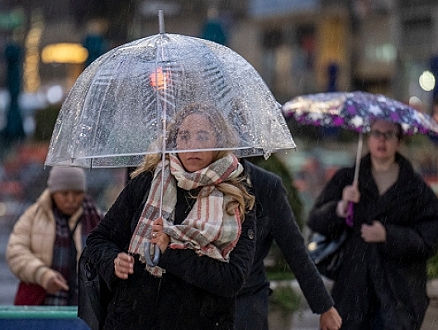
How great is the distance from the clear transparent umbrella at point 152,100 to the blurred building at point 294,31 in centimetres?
4122

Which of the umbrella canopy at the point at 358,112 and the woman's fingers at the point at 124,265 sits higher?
the umbrella canopy at the point at 358,112

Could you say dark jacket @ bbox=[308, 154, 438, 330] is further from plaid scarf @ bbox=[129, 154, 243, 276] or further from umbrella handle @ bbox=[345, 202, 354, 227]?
plaid scarf @ bbox=[129, 154, 243, 276]

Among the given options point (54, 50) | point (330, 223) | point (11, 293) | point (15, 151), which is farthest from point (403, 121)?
point (54, 50)

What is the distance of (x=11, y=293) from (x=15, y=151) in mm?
13459

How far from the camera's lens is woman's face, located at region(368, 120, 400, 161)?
6.51 meters

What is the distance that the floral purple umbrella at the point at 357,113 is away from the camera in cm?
636

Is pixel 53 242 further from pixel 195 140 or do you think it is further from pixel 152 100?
pixel 195 140

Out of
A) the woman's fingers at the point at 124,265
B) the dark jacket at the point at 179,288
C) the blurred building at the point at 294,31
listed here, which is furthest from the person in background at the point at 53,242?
the blurred building at the point at 294,31

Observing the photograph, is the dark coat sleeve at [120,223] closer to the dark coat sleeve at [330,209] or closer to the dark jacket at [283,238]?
the dark jacket at [283,238]

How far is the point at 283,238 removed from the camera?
5207mm

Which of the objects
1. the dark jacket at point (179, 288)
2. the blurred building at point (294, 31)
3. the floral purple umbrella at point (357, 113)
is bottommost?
the blurred building at point (294, 31)

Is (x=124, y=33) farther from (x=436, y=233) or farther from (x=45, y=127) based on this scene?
(x=436, y=233)

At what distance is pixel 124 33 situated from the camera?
46031mm

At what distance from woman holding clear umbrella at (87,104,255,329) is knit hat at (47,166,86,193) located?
8.38ft
